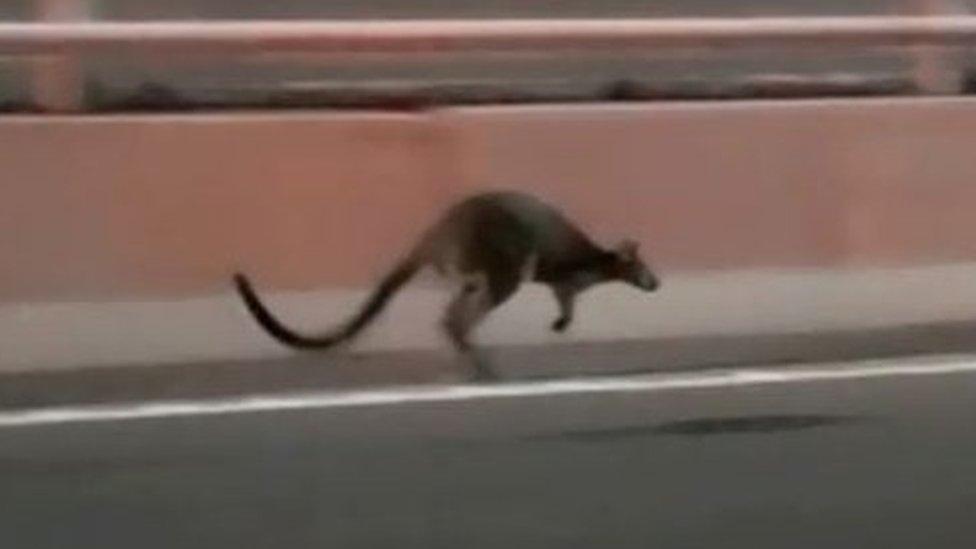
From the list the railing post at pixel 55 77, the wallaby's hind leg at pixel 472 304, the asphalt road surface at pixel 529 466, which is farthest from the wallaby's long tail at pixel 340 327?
the railing post at pixel 55 77

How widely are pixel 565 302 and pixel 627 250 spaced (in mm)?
300

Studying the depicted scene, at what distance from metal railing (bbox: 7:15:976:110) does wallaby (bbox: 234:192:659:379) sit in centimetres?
44

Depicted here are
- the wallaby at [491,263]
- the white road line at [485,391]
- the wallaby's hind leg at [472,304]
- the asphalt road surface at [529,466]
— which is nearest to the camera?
the asphalt road surface at [529,466]

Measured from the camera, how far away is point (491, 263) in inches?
302

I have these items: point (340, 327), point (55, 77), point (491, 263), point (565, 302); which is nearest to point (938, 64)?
point (565, 302)

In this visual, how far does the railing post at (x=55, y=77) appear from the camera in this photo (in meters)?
7.93

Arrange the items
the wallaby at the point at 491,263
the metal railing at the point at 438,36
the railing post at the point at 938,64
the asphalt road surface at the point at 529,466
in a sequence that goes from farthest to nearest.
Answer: the railing post at the point at 938,64
the metal railing at the point at 438,36
the wallaby at the point at 491,263
the asphalt road surface at the point at 529,466

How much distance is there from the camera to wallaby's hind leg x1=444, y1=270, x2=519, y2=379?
7.52 metres

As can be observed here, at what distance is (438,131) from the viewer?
8102 millimetres

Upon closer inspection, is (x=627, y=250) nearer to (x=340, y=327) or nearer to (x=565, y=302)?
(x=565, y=302)

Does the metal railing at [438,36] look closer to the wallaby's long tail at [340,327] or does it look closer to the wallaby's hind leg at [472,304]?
the wallaby's long tail at [340,327]

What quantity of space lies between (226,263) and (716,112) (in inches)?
53.4

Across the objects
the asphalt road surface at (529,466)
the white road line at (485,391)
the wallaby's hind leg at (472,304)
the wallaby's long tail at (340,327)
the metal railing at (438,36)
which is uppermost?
the metal railing at (438,36)

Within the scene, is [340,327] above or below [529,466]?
below
